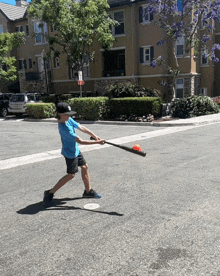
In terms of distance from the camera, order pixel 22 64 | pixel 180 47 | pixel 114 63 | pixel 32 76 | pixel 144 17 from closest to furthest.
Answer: pixel 180 47 → pixel 144 17 → pixel 114 63 → pixel 32 76 → pixel 22 64

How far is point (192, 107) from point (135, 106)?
3466mm

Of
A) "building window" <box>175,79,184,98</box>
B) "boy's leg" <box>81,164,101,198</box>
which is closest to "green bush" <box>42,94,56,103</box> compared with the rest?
"building window" <box>175,79,184,98</box>

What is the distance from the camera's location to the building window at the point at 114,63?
2830cm

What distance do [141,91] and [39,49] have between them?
1824cm

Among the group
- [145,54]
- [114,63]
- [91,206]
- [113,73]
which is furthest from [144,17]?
[91,206]

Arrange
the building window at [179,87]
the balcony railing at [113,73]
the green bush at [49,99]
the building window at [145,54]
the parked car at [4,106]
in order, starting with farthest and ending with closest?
1. the balcony railing at [113,73]
2. the building window at [145,54]
3. the building window at [179,87]
4. the green bush at [49,99]
5. the parked car at [4,106]

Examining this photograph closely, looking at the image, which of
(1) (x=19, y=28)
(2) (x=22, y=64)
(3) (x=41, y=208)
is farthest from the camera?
(2) (x=22, y=64)

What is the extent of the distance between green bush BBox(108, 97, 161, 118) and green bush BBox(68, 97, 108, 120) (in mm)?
488

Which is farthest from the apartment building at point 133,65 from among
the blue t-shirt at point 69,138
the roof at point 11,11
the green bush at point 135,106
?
the blue t-shirt at point 69,138

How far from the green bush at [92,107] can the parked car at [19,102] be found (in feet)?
16.5

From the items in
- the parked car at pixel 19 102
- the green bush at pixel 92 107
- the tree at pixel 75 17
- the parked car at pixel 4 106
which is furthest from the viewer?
the parked car at pixel 4 106

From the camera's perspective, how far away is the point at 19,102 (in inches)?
894

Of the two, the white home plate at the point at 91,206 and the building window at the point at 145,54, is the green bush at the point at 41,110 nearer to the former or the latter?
the building window at the point at 145,54

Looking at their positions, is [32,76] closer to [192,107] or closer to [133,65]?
[133,65]
